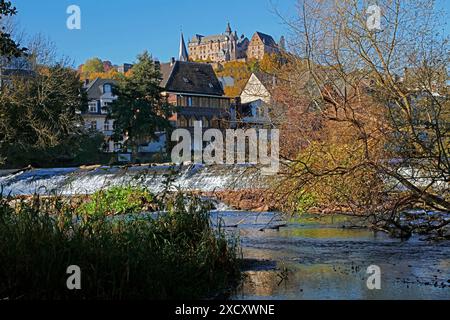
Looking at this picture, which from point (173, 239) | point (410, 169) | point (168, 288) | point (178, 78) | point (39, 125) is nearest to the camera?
point (168, 288)

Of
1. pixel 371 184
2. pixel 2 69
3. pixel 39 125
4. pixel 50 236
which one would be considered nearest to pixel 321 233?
pixel 371 184

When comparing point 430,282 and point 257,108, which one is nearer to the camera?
point 430,282

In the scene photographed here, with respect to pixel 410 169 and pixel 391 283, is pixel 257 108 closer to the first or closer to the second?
pixel 410 169

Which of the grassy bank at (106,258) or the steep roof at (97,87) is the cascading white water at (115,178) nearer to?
the grassy bank at (106,258)

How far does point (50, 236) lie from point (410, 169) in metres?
6.18

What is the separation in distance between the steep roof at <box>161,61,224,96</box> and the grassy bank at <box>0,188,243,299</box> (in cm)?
4970

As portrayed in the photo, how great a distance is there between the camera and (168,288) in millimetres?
7254

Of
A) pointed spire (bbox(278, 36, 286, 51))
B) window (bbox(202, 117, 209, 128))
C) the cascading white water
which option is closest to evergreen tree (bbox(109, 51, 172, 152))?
window (bbox(202, 117, 209, 128))

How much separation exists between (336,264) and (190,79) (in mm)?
51617

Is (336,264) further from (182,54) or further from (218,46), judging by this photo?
(218,46)

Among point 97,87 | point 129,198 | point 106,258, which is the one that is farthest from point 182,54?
point 106,258

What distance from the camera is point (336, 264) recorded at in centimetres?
973

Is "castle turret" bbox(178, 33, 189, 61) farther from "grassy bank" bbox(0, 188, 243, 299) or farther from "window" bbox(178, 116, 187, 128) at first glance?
"grassy bank" bbox(0, 188, 243, 299)

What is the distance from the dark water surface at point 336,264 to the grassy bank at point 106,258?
2.04 feet
